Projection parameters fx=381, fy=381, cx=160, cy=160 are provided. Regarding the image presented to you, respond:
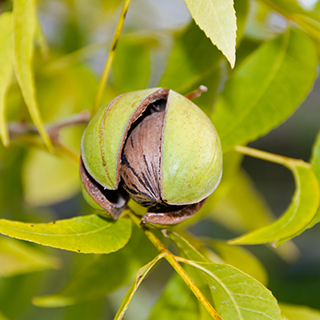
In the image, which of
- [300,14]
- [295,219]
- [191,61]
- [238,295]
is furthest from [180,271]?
[300,14]

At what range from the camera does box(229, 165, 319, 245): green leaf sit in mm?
476

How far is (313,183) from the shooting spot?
530 millimetres

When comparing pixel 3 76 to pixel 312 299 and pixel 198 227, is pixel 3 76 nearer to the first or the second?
pixel 312 299

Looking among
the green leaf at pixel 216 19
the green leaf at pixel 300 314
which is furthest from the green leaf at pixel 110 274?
the green leaf at pixel 216 19

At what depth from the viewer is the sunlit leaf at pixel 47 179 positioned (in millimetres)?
978

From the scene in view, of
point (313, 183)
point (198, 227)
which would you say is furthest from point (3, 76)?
point (198, 227)

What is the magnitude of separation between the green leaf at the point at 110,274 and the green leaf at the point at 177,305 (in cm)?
6

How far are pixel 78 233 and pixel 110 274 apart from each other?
0.21m

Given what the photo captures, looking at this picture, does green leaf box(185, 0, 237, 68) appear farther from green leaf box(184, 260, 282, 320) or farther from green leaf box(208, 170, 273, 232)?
green leaf box(208, 170, 273, 232)

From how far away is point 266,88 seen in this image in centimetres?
60

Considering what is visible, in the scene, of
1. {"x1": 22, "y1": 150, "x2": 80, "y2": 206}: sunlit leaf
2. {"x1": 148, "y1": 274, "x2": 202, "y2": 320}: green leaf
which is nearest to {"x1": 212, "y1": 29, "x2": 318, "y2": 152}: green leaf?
{"x1": 148, "y1": 274, "x2": 202, "y2": 320}: green leaf

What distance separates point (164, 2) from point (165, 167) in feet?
5.06

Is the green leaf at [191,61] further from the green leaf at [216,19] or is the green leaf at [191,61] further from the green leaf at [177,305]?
the green leaf at [177,305]

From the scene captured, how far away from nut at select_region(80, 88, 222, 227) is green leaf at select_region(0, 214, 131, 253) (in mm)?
28
